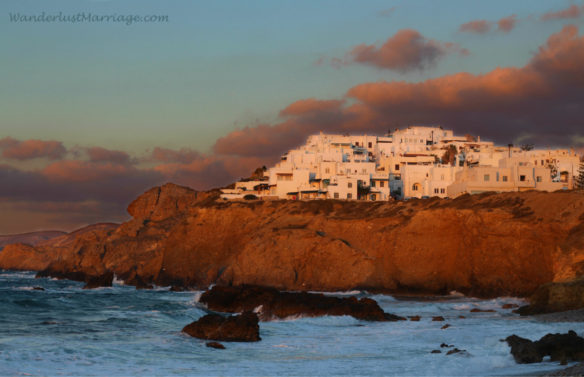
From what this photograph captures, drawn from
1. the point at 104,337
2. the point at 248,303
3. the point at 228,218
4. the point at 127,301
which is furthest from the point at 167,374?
the point at 228,218

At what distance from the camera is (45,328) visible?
36.3 meters

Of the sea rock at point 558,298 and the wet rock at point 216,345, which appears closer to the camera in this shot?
the wet rock at point 216,345

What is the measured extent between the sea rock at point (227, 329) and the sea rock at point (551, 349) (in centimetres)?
1245

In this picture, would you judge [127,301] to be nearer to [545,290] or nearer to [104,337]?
[104,337]

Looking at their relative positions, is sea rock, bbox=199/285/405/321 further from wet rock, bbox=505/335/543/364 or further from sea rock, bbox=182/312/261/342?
wet rock, bbox=505/335/543/364

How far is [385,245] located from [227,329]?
34.0 m

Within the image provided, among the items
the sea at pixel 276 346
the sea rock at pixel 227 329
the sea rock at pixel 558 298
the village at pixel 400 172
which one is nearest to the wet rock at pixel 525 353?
the sea at pixel 276 346

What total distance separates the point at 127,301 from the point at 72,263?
7903cm

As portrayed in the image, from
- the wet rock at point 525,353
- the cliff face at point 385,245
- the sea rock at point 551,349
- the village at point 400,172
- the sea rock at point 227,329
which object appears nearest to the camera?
the sea rock at point 551,349

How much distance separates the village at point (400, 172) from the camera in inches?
3000

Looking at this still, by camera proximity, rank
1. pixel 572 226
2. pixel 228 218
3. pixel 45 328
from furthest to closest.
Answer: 1. pixel 228 218
2. pixel 572 226
3. pixel 45 328

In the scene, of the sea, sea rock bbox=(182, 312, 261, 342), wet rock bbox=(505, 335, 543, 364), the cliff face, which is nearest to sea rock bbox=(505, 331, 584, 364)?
wet rock bbox=(505, 335, 543, 364)

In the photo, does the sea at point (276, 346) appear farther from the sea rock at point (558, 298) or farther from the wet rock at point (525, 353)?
the sea rock at point (558, 298)

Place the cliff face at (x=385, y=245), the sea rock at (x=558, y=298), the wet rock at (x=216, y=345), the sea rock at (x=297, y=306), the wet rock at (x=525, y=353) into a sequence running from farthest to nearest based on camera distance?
the cliff face at (x=385, y=245)
the sea rock at (x=297, y=306)
the sea rock at (x=558, y=298)
the wet rock at (x=216, y=345)
the wet rock at (x=525, y=353)
